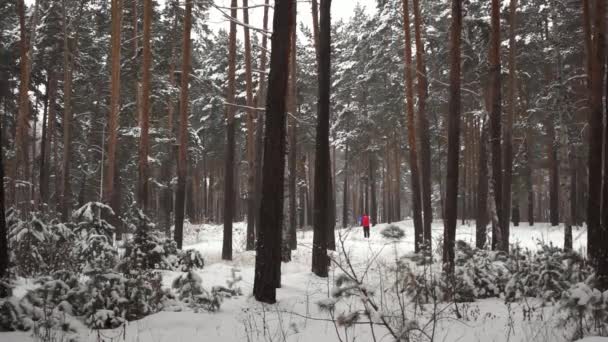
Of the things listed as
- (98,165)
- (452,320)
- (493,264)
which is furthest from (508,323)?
(98,165)

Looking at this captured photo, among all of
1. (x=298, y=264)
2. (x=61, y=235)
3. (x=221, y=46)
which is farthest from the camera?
(x=221, y=46)

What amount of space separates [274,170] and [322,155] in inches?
140

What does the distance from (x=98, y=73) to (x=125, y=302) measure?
20384 millimetres

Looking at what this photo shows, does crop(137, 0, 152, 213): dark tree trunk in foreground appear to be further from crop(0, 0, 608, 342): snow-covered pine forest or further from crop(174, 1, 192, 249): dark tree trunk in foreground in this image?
crop(174, 1, 192, 249): dark tree trunk in foreground

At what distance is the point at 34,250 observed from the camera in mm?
8000

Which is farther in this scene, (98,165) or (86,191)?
(86,191)

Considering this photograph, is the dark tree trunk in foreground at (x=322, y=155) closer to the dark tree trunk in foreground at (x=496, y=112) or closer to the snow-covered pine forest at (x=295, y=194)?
the snow-covered pine forest at (x=295, y=194)

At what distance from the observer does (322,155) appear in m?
10.5

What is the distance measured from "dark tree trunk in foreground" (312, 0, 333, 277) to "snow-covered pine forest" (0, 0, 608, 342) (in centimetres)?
5

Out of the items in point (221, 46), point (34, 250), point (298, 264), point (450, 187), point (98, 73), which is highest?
point (221, 46)

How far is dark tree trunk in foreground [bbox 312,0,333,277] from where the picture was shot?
34.4 feet

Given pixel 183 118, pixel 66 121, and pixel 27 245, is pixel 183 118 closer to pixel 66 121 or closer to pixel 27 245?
pixel 27 245

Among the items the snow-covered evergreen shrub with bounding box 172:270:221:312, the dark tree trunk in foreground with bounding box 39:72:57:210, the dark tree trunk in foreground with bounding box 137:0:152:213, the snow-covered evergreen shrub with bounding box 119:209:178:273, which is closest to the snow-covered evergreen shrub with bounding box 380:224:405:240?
the dark tree trunk in foreground with bounding box 137:0:152:213

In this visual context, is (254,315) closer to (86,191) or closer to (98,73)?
(98,73)
